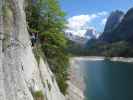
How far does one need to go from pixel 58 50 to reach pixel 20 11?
22.8 metres

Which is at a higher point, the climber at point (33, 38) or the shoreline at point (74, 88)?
the climber at point (33, 38)

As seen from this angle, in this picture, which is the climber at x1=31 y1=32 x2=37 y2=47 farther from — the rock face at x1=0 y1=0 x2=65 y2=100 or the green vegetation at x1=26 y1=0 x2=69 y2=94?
the rock face at x1=0 y1=0 x2=65 y2=100

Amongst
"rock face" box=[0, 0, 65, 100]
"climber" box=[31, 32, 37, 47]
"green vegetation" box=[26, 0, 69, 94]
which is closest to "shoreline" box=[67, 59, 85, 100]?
"green vegetation" box=[26, 0, 69, 94]

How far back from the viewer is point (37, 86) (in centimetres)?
2059

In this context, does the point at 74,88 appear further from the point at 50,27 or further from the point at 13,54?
the point at 13,54

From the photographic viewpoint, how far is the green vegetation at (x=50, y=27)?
103 ft

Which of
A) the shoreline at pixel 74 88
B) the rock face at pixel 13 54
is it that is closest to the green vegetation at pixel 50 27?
the shoreline at pixel 74 88

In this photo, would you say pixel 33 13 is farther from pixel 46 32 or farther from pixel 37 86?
pixel 37 86

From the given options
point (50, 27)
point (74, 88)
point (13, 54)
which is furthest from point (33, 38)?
point (74, 88)

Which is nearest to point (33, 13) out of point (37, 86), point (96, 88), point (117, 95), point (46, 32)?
point (46, 32)

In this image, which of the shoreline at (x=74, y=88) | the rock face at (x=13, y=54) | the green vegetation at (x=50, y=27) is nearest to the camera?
the rock face at (x=13, y=54)

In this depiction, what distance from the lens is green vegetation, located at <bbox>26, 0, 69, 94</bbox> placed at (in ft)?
103

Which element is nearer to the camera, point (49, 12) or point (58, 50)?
point (49, 12)

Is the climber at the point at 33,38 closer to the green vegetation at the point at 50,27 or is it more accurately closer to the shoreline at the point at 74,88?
the green vegetation at the point at 50,27
